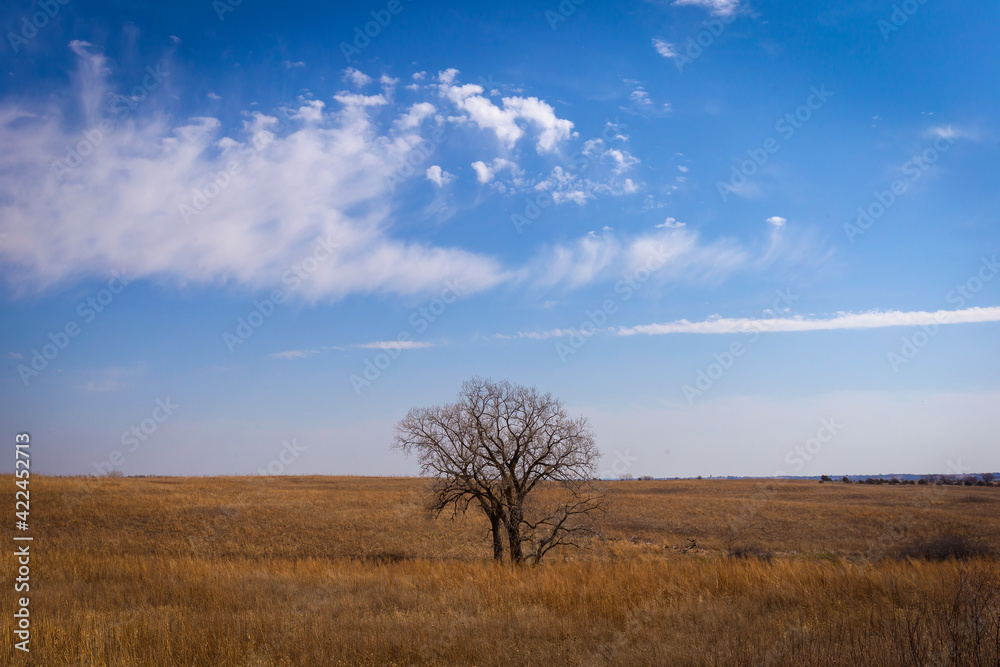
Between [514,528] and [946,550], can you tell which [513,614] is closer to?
[514,528]

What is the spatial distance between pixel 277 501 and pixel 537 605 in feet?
142

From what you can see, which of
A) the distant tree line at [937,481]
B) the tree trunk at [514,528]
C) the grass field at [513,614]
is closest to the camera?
the grass field at [513,614]

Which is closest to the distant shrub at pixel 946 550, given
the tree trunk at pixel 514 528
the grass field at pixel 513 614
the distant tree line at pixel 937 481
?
the grass field at pixel 513 614

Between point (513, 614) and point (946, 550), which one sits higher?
point (513, 614)

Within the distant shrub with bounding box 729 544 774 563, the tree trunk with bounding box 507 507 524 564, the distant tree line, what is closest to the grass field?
the tree trunk with bounding box 507 507 524 564

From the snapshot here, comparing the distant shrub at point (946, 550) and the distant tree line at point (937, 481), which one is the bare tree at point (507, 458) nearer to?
the distant shrub at point (946, 550)

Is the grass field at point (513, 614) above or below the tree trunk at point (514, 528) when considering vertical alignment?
above

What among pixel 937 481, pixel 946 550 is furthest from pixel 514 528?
pixel 937 481

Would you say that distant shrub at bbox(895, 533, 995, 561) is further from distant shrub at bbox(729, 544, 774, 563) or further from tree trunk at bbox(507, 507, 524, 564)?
tree trunk at bbox(507, 507, 524, 564)

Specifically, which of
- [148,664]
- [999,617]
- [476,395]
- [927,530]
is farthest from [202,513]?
[927,530]

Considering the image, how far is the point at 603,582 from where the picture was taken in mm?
9953

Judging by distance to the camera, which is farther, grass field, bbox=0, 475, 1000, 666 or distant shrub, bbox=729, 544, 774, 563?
distant shrub, bbox=729, 544, 774, 563

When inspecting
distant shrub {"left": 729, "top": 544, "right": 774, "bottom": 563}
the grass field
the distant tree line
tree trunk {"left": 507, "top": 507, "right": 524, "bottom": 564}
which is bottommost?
the distant tree line

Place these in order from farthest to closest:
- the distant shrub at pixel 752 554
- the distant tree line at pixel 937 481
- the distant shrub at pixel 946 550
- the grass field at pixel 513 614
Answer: the distant tree line at pixel 937 481
the distant shrub at pixel 946 550
the distant shrub at pixel 752 554
the grass field at pixel 513 614
